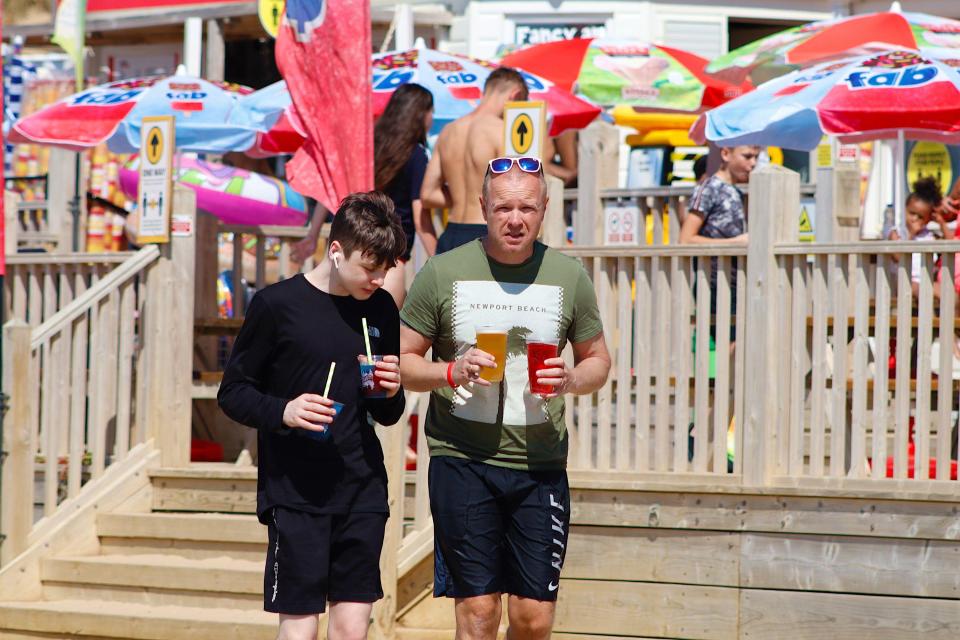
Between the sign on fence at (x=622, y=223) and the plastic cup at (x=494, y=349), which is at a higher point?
the sign on fence at (x=622, y=223)

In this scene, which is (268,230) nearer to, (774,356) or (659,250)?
(659,250)

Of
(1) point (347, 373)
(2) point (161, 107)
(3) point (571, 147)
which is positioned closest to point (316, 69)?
(1) point (347, 373)

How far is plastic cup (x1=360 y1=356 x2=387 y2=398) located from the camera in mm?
4578

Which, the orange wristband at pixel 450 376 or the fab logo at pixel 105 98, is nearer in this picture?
the orange wristband at pixel 450 376

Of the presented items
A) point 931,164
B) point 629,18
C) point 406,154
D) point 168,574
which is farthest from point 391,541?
point 629,18

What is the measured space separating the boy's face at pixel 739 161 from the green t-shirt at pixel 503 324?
4.01 metres

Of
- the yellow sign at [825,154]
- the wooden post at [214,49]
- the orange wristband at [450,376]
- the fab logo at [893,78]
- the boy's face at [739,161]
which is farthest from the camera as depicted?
the wooden post at [214,49]

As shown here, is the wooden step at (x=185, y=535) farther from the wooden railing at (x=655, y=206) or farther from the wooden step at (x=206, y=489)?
the wooden railing at (x=655, y=206)

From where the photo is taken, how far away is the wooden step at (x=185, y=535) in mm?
7820

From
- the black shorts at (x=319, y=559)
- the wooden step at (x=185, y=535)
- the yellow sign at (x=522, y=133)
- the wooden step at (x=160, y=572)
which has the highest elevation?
the yellow sign at (x=522, y=133)

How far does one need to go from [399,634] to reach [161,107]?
5557mm

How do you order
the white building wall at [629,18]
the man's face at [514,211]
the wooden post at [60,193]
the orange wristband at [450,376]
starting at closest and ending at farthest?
the orange wristband at [450,376], the man's face at [514,211], the wooden post at [60,193], the white building wall at [629,18]

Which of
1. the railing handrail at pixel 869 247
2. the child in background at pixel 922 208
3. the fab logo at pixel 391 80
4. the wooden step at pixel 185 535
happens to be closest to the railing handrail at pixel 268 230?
the fab logo at pixel 391 80

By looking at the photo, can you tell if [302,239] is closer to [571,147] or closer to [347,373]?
[571,147]
